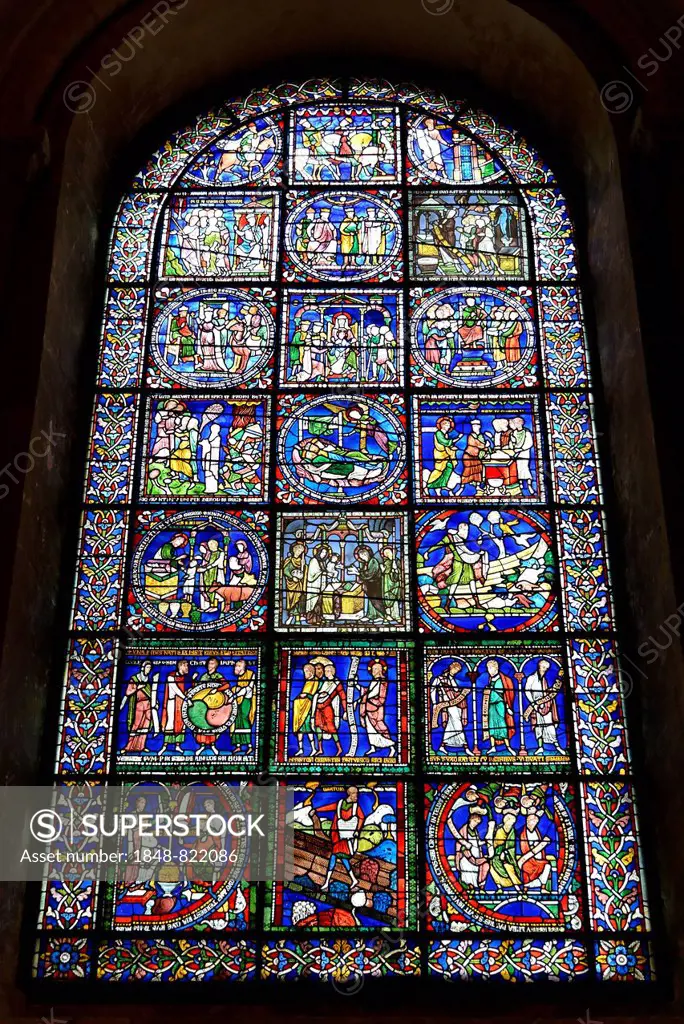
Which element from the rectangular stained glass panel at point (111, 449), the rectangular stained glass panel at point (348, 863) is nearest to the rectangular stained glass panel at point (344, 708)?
the rectangular stained glass panel at point (348, 863)

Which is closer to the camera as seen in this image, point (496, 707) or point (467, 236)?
point (496, 707)

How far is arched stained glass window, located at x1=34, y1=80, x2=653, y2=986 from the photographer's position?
21.6 ft

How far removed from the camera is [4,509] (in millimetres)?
6973

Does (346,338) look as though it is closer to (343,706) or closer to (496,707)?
(343,706)

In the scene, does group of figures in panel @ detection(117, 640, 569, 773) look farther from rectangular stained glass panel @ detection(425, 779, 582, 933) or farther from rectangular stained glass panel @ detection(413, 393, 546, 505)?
rectangular stained glass panel @ detection(413, 393, 546, 505)

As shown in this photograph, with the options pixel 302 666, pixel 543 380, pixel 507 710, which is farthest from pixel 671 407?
pixel 302 666

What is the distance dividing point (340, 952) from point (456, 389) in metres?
3.13

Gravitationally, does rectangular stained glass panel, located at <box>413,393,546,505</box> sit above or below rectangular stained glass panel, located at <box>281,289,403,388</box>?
below

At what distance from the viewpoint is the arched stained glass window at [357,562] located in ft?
21.6

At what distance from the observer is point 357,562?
24.5 ft

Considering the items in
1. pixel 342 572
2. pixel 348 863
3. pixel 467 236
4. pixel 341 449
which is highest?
pixel 467 236

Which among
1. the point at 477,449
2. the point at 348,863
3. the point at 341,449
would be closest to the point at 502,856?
the point at 348,863

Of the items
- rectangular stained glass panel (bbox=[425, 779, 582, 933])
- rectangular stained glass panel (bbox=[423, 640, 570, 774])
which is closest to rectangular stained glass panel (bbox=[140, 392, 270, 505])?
rectangular stained glass panel (bbox=[423, 640, 570, 774])

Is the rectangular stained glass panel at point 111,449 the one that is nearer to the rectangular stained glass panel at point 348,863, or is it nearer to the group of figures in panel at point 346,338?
the group of figures in panel at point 346,338
